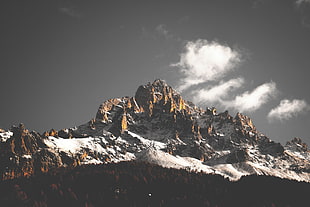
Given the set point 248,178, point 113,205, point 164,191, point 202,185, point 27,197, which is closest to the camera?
point 113,205

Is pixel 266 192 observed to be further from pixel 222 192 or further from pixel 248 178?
pixel 248 178

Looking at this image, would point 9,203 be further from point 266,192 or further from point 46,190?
point 266,192

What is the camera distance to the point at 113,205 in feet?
318

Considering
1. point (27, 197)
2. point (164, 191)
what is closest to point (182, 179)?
point (164, 191)

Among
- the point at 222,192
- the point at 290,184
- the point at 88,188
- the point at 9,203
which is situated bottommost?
the point at 9,203

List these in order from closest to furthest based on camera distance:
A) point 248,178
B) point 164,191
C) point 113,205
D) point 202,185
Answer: point 113,205
point 164,191
point 202,185
point 248,178

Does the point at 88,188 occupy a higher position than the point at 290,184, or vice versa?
the point at 290,184

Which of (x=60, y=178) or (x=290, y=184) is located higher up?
(x=290, y=184)

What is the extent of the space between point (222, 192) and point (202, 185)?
11068 mm

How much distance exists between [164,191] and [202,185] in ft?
60.6

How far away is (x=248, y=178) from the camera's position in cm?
13988

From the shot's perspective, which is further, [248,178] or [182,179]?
[248,178]

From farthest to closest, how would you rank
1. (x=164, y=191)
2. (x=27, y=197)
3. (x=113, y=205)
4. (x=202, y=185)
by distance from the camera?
1. (x=202, y=185)
2. (x=164, y=191)
3. (x=27, y=197)
4. (x=113, y=205)

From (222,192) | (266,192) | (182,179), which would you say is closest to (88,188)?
(182,179)
